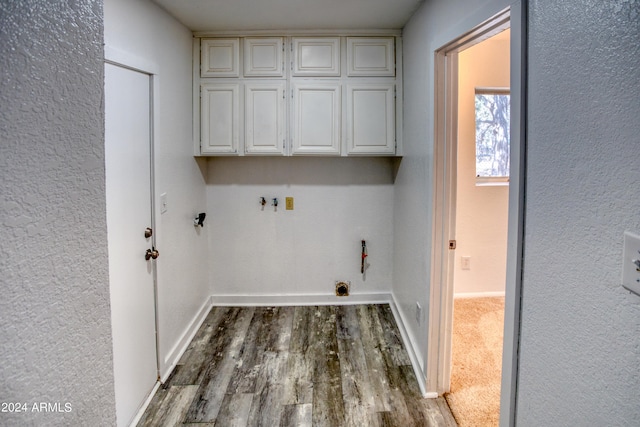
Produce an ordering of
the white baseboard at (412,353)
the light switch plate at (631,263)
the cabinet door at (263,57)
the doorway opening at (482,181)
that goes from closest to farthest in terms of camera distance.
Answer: the light switch plate at (631,263) → the white baseboard at (412,353) → the cabinet door at (263,57) → the doorway opening at (482,181)

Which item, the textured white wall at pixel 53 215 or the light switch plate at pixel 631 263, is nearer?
the textured white wall at pixel 53 215

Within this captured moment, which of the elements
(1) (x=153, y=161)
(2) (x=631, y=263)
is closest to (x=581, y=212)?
(2) (x=631, y=263)

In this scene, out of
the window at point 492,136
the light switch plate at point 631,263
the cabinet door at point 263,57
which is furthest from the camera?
the window at point 492,136

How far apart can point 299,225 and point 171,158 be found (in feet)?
4.22

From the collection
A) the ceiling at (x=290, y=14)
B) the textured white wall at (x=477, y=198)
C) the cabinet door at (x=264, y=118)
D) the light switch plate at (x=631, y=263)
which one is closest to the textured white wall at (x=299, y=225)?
the cabinet door at (x=264, y=118)

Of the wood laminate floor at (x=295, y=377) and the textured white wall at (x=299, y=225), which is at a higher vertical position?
the textured white wall at (x=299, y=225)

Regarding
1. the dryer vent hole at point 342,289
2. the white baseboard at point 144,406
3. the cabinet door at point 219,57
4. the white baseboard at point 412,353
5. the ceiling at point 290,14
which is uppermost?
the ceiling at point 290,14

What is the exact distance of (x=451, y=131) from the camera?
2158 mm

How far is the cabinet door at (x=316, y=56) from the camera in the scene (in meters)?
3.15

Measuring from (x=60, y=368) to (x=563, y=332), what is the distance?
1.16 meters

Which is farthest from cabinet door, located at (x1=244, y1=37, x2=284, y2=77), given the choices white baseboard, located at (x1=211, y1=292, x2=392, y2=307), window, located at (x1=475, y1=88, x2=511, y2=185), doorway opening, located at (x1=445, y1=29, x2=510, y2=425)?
white baseboard, located at (x1=211, y1=292, x2=392, y2=307)

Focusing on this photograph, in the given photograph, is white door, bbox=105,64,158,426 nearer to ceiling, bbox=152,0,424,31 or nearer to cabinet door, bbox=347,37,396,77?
ceiling, bbox=152,0,424,31

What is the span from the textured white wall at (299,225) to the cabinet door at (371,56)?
72 centimetres

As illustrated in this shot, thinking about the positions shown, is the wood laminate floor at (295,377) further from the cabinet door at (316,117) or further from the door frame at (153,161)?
the cabinet door at (316,117)
